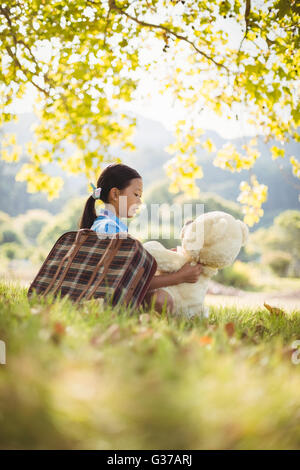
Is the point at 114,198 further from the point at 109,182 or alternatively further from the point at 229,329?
the point at 229,329

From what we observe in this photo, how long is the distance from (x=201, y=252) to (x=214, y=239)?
13 cm

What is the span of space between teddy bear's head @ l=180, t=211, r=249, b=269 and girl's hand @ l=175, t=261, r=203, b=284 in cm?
8

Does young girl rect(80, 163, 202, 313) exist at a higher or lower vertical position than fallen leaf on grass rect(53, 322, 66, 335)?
higher

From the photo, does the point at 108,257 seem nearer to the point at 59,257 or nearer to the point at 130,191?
the point at 59,257

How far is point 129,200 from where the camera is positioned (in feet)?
9.25

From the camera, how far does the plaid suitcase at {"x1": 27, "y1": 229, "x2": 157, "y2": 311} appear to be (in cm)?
219

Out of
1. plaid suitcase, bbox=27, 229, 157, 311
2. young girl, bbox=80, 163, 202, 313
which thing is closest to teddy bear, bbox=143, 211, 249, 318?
plaid suitcase, bbox=27, 229, 157, 311

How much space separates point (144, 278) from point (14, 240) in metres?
26.9

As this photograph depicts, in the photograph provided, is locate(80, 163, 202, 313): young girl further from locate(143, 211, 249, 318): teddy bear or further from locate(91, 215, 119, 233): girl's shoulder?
locate(143, 211, 249, 318): teddy bear

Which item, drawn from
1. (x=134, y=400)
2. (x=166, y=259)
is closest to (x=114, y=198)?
(x=166, y=259)

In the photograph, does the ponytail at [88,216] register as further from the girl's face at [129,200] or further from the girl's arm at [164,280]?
the girl's arm at [164,280]

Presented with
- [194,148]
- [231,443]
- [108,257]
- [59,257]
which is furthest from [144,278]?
[194,148]

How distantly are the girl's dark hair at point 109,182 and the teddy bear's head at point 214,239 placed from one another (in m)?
0.69

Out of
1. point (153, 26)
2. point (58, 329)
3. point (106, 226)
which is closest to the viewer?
point (58, 329)
